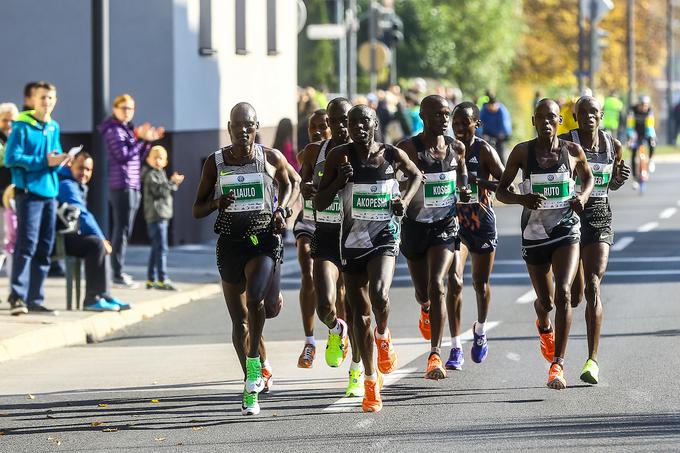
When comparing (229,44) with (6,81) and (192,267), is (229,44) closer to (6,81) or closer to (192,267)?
(6,81)

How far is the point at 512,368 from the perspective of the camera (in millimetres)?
12023

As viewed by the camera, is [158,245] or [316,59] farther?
[316,59]

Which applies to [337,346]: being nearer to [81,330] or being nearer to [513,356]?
[513,356]

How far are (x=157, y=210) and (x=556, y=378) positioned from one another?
725 centimetres

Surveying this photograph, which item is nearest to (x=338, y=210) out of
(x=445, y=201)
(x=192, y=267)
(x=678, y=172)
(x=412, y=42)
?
(x=445, y=201)

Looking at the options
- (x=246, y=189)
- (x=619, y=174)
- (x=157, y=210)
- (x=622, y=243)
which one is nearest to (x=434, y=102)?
(x=619, y=174)

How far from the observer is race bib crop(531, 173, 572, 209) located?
11000mm

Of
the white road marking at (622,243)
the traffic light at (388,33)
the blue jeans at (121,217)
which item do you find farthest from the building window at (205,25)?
the traffic light at (388,33)

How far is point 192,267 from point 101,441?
421 inches

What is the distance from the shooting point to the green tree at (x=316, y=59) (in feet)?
161

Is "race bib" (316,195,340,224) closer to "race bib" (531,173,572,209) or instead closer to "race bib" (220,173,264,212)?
"race bib" (220,173,264,212)

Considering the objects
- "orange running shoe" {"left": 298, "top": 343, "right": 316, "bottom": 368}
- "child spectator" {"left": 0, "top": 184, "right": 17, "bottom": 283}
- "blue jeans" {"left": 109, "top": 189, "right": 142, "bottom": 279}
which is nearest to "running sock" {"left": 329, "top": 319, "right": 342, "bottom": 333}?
"orange running shoe" {"left": 298, "top": 343, "right": 316, "bottom": 368}

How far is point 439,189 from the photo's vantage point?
1141cm

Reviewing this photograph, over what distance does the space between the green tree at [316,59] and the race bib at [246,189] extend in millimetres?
38661
